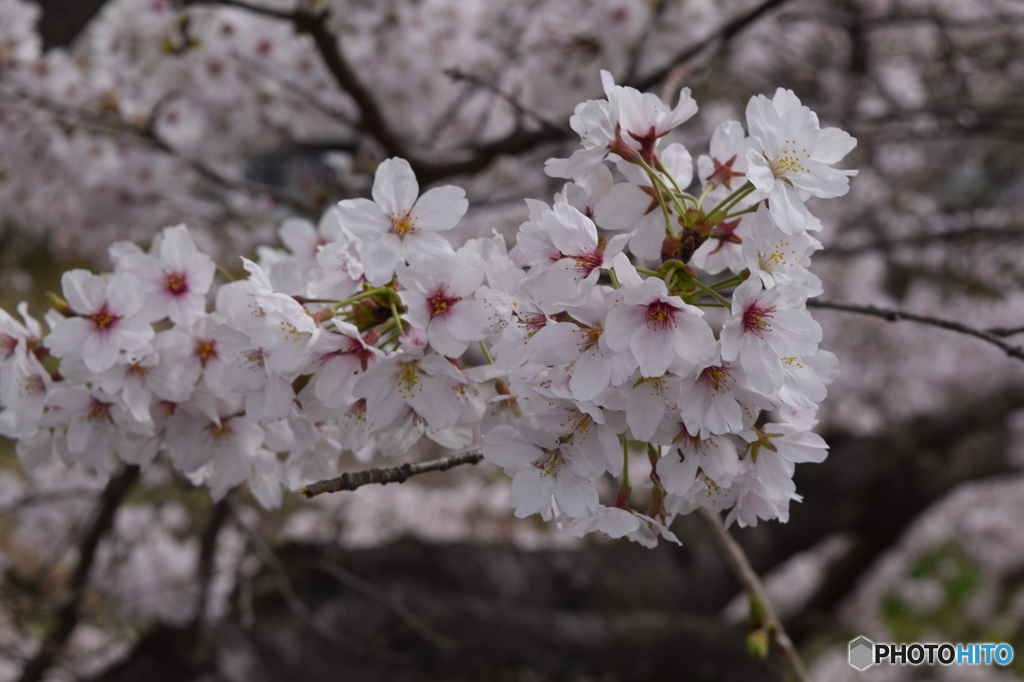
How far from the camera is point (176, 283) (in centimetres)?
105

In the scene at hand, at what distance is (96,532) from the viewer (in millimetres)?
2229

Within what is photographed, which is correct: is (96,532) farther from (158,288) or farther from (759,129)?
(759,129)

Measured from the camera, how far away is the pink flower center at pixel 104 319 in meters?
0.99

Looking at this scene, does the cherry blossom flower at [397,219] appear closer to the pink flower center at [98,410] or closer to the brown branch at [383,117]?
the pink flower center at [98,410]

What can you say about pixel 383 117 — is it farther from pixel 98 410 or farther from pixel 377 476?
pixel 377 476

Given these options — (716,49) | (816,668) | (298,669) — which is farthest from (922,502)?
(298,669)

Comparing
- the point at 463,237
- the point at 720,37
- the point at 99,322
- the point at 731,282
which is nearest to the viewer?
the point at 731,282

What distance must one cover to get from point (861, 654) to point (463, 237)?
2.50 meters

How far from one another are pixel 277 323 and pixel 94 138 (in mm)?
2006

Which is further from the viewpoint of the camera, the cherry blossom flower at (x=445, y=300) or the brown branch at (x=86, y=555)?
the brown branch at (x=86, y=555)

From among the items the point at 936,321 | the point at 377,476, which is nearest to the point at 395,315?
the point at 377,476

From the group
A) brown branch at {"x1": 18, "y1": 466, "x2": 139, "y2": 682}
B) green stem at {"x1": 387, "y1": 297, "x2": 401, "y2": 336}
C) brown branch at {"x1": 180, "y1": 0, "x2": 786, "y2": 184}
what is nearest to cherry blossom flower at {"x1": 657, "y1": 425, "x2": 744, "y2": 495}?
green stem at {"x1": 387, "y1": 297, "x2": 401, "y2": 336}

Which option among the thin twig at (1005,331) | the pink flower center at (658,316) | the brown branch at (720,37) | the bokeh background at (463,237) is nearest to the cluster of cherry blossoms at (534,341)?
the pink flower center at (658,316)

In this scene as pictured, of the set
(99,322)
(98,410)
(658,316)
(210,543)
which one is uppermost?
(658,316)
